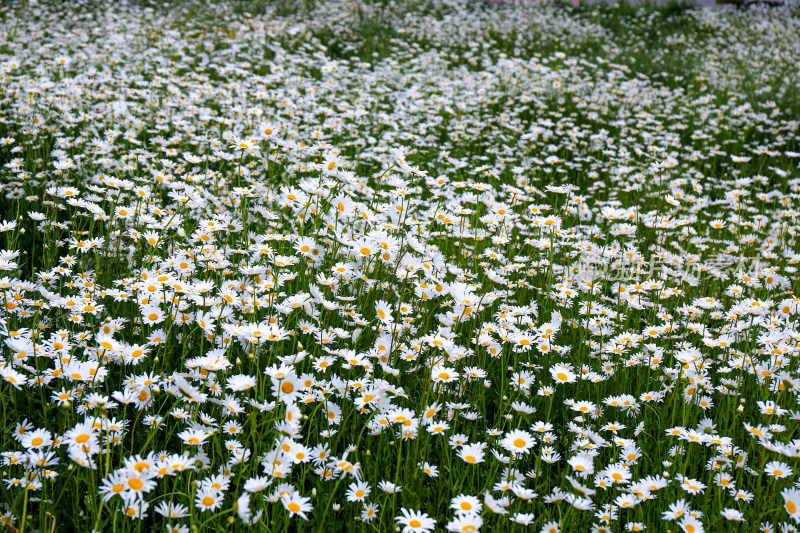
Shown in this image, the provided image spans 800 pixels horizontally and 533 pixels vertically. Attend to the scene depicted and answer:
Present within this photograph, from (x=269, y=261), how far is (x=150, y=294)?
0.70 m

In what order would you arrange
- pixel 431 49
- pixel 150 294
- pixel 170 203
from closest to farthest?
pixel 150 294
pixel 170 203
pixel 431 49

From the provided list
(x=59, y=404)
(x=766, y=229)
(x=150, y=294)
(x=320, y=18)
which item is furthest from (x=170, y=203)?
(x=320, y=18)

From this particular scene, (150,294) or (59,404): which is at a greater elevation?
(150,294)

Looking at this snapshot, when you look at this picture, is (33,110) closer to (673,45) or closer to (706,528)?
(706,528)

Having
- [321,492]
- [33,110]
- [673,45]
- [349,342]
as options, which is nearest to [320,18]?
[673,45]

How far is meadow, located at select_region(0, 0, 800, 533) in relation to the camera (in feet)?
6.91

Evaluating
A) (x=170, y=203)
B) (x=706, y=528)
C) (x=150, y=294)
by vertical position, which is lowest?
(x=170, y=203)

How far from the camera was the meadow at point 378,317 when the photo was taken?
2105mm

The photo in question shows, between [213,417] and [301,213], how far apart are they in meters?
1.79

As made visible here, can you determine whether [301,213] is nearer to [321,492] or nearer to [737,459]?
[321,492]

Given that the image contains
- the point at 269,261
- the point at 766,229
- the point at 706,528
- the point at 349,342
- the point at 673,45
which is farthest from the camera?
the point at 673,45

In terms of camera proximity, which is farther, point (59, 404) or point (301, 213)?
point (301, 213)

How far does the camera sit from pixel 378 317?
2951mm

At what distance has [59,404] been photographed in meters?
2.29
